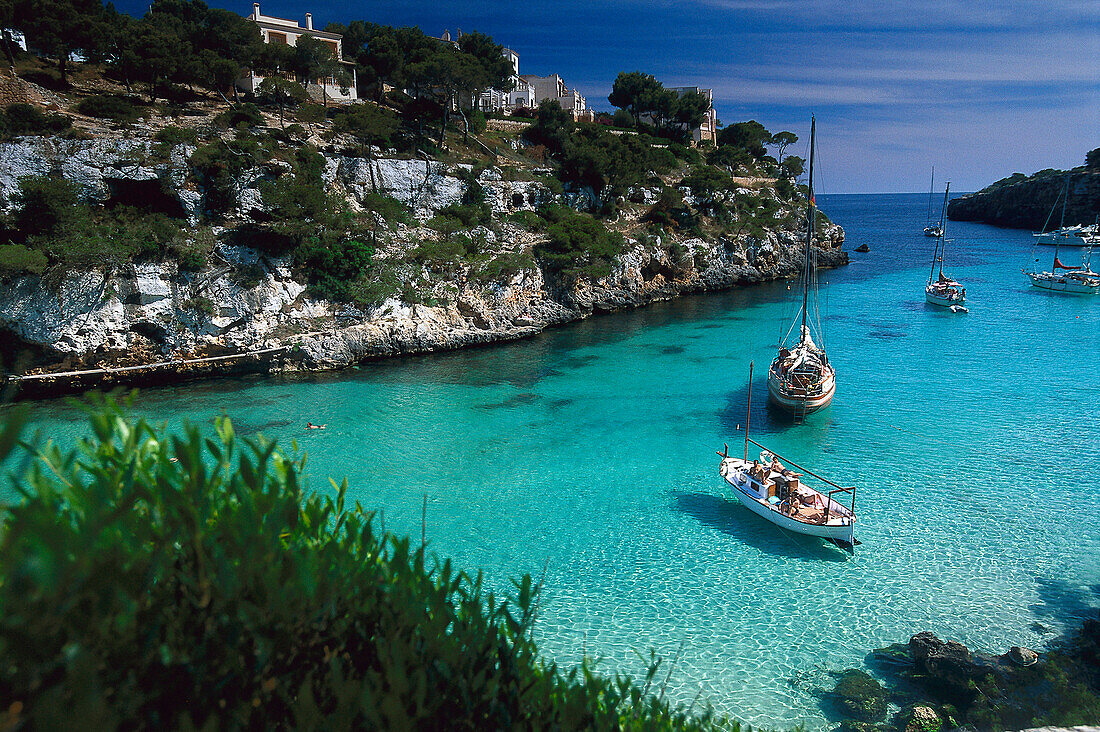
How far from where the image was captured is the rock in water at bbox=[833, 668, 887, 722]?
32.3 ft

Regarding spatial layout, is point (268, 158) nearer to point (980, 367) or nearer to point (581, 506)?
point (581, 506)

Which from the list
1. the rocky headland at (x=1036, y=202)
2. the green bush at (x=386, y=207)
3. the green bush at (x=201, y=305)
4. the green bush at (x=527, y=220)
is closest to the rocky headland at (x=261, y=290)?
the green bush at (x=201, y=305)

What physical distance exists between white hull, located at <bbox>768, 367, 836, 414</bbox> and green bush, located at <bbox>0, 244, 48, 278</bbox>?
31.6 m

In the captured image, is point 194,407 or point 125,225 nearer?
point 194,407

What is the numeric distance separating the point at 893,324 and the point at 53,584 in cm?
4414

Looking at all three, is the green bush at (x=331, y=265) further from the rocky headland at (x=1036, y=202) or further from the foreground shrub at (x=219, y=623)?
the rocky headland at (x=1036, y=202)

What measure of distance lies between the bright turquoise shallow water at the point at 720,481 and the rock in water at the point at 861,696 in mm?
500

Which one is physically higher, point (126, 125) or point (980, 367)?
point (126, 125)

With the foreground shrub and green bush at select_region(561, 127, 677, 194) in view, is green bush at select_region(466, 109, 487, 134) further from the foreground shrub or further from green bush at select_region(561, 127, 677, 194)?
the foreground shrub

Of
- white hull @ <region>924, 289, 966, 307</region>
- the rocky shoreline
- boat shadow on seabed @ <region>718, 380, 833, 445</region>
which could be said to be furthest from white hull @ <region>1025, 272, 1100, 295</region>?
the rocky shoreline

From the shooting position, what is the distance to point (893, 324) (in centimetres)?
3878

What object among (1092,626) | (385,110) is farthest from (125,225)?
(1092,626)

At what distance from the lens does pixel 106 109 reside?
32.3 m

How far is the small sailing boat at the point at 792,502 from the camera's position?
14438 millimetres
